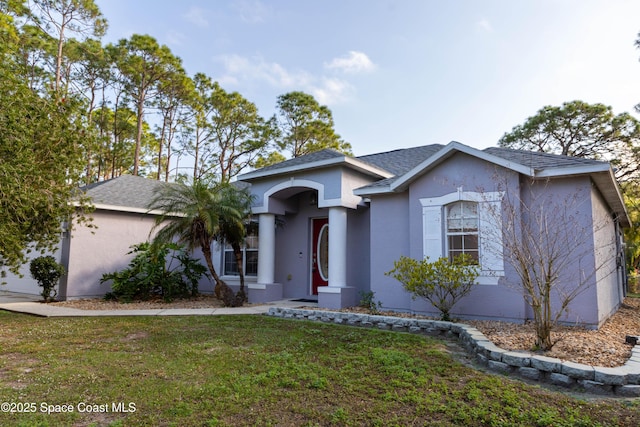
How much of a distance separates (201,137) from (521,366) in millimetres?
28712

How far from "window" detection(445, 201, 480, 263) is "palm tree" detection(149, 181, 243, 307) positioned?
18.2 feet

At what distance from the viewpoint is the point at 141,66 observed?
959 inches

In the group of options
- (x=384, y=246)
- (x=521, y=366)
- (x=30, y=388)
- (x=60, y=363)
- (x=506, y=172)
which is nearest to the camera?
(x=30, y=388)

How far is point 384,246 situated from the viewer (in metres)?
9.74

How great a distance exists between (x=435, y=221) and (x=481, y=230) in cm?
101

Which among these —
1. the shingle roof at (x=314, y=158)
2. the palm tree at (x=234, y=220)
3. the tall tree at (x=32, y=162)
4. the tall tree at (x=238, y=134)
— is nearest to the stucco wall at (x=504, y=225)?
the shingle roof at (x=314, y=158)

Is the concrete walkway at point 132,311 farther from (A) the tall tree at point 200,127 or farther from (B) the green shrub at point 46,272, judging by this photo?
(A) the tall tree at point 200,127

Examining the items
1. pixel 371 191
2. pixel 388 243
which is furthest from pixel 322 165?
pixel 388 243

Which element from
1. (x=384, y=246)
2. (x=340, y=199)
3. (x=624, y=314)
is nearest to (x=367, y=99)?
(x=340, y=199)

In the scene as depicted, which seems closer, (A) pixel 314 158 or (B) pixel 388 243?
(B) pixel 388 243

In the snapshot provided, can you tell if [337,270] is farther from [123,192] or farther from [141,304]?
[123,192]

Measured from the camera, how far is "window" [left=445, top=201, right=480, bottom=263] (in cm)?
835

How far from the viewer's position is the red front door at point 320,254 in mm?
12148

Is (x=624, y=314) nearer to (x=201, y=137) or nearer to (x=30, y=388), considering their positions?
(x=30, y=388)
